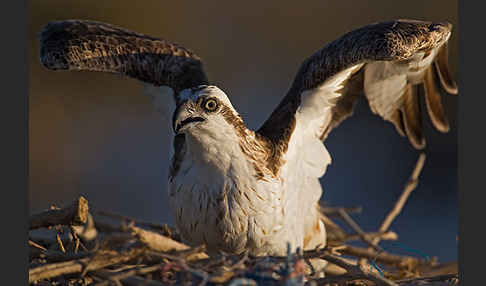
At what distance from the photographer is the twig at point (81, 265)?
241 cm

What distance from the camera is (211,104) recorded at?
290 centimetres

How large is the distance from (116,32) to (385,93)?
1.82m

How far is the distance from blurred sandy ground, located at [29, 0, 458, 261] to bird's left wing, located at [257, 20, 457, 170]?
336cm

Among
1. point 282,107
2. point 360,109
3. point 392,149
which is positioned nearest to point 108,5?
point 360,109

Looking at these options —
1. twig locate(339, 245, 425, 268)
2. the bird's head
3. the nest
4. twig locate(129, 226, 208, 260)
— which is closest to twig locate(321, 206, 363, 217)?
twig locate(339, 245, 425, 268)

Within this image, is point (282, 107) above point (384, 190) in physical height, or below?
above

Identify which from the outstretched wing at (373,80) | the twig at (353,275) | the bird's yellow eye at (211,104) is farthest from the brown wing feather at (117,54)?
the twig at (353,275)

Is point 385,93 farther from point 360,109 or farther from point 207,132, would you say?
point 360,109

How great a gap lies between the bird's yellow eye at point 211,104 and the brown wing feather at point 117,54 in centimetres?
78

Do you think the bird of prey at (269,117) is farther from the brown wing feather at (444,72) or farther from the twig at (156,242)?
the twig at (156,242)

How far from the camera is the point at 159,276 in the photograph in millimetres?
2520

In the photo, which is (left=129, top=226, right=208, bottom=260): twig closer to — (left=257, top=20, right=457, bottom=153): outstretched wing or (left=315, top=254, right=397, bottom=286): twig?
(left=315, top=254, right=397, bottom=286): twig

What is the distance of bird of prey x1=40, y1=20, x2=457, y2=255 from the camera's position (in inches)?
118

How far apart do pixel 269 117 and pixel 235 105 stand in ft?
12.3
